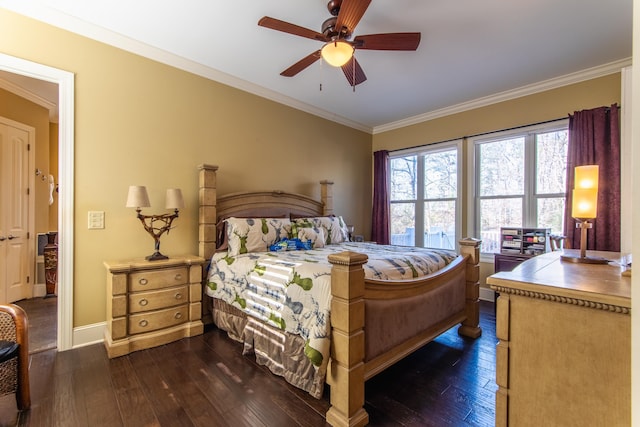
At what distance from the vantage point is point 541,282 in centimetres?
102

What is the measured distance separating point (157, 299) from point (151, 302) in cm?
5

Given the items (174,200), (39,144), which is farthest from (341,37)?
(39,144)

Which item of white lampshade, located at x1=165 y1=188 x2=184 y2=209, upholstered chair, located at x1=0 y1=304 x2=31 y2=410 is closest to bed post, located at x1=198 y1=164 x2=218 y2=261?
white lampshade, located at x1=165 y1=188 x2=184 y2=209

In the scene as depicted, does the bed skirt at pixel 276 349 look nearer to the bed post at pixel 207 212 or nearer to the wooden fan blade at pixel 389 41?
the bed post at pixel 207 212

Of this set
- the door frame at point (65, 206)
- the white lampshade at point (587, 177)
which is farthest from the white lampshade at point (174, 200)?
the white lampshade at point (587, 177)

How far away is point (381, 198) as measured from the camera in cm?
489

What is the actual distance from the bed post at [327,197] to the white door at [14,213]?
3794 millimetres

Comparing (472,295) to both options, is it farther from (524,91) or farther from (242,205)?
(524,91)

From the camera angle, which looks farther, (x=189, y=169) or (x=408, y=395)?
(x=189, y=169)

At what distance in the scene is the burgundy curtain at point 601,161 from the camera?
9.39 ft

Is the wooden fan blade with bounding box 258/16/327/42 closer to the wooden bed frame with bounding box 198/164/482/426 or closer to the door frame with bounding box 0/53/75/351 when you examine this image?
the wooden bed frame with bounding box 198/164/482/426

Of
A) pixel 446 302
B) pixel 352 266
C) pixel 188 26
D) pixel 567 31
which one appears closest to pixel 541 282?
pixel 352 266

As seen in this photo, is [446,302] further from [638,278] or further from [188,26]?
[188,26]

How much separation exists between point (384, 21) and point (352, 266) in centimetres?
208
